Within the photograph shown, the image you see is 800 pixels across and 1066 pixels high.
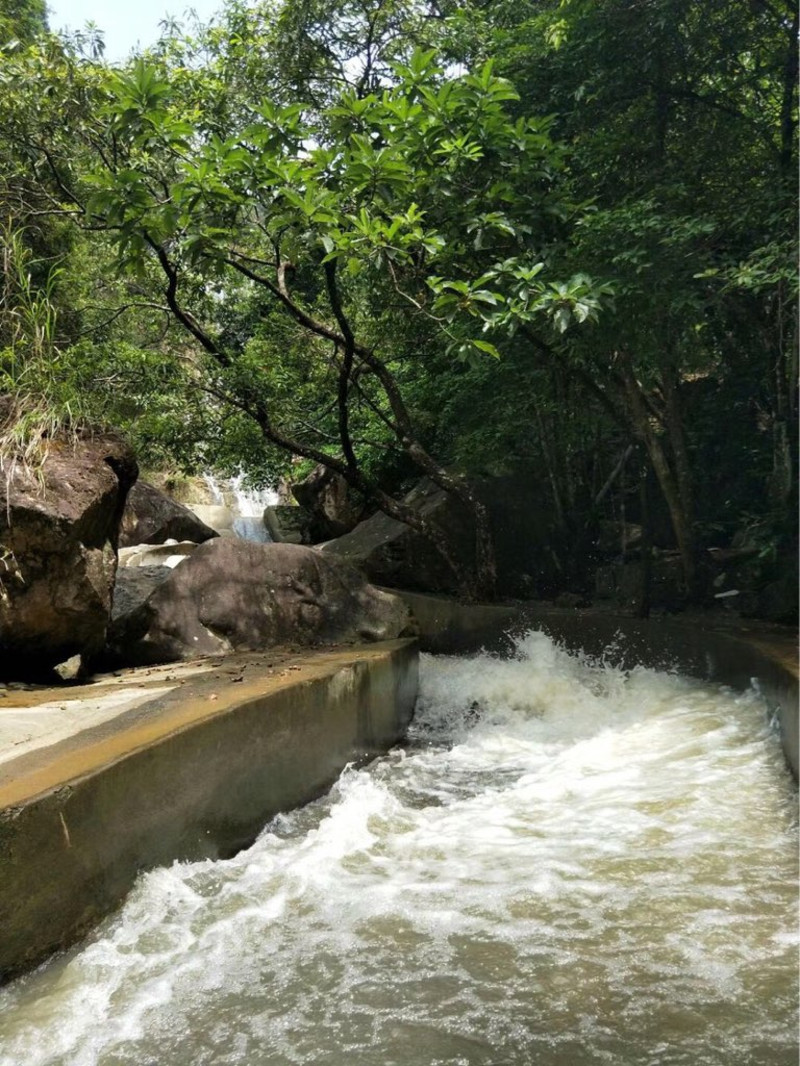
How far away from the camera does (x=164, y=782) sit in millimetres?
3486

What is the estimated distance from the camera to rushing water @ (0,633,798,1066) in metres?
2.32

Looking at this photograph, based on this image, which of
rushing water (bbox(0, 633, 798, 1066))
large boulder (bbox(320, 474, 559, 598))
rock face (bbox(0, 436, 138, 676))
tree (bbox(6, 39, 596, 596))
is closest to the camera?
rushing water (bbox(0, 633, 798, 1066))

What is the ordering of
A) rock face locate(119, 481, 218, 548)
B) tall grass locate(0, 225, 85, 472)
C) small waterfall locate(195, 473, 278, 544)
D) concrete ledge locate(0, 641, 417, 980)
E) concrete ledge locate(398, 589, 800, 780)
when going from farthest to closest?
small waterfall locate(195, 473, 278, 544) → rock face locate(119, 481, 218, 548) → concrete ledge locate(398, 589, 800, 780) → tall grass locate(0, 225, 85, 472) → concrete ledge locate(0, 641, 417, 980)

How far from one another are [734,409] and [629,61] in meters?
3.45

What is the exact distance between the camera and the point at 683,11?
6.27 metres

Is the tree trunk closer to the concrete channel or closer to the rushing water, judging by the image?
the concrete channel

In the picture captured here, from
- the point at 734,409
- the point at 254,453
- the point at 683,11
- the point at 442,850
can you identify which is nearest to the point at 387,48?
the point at 683,11

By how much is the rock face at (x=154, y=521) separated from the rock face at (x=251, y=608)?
618 centimetres

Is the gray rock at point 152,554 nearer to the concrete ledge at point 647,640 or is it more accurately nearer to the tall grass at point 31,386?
the concrete ledge at point 647,640

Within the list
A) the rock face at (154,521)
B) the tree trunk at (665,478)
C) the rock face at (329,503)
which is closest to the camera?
the tree trunk at (665,478)

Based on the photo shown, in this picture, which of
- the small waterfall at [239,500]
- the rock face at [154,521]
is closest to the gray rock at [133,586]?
the rock face at [154,521]

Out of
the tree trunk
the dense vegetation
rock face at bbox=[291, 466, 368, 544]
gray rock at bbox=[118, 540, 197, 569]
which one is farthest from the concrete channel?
gray rock at bbox=[118, 540, 197, 569]

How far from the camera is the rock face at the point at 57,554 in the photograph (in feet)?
15.4

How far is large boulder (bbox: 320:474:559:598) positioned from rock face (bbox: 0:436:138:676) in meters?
3.60
